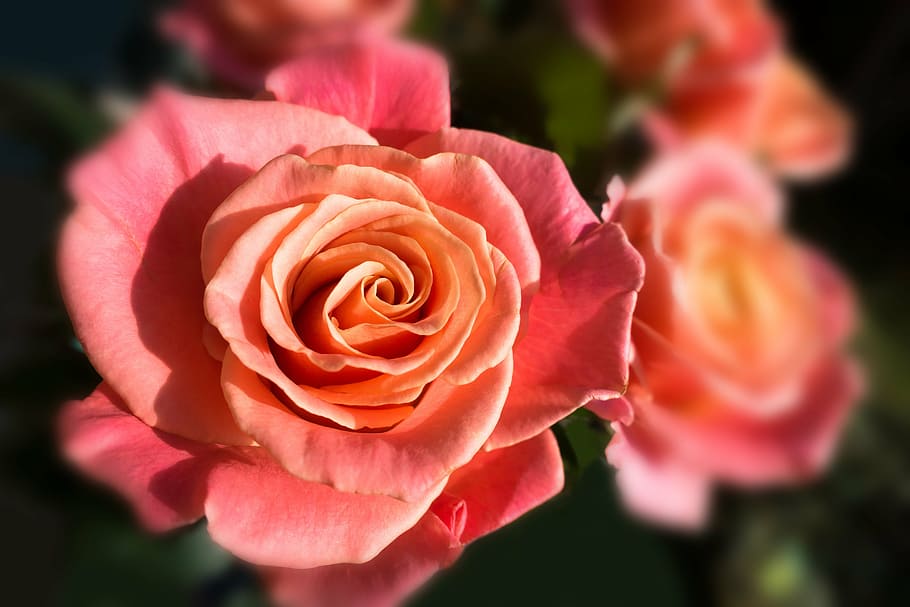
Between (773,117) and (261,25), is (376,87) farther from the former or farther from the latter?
(773,117)

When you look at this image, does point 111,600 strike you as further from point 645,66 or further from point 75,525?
point 645,66

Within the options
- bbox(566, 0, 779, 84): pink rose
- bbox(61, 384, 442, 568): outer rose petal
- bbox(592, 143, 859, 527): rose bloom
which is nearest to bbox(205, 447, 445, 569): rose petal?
bbox(61, 384, 442, 568): outer rose petal

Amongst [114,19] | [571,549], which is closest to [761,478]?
[571,549]

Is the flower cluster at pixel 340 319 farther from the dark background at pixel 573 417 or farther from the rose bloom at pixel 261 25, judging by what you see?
the rose bloom at pixel 261 25

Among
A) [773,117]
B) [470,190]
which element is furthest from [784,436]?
[470,190]

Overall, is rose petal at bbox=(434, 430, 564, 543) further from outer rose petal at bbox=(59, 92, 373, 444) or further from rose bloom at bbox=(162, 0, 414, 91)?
rose bloom at bbox=(162, 0, 414, 91)

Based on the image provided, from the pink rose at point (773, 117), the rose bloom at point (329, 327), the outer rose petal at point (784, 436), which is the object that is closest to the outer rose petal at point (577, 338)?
the rose bloom at point (329, 327)
